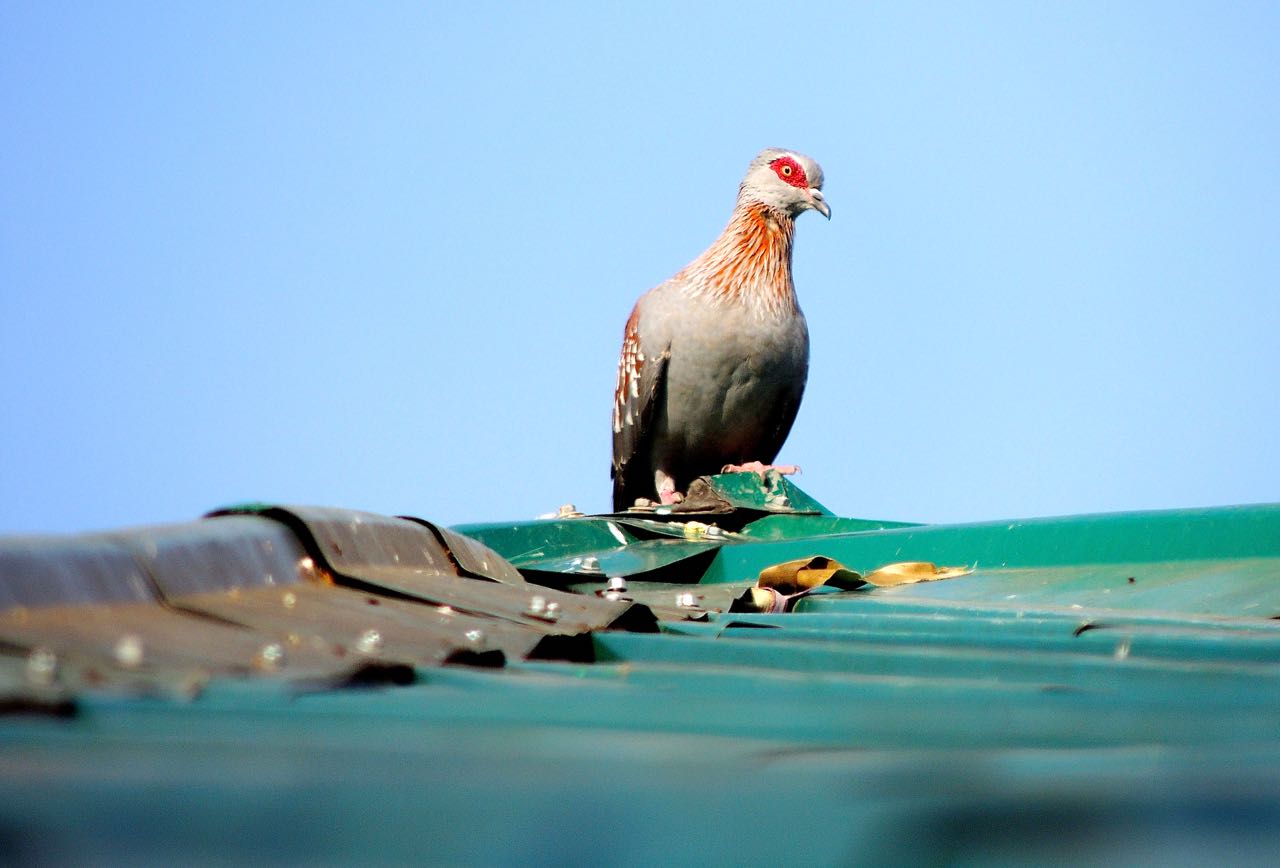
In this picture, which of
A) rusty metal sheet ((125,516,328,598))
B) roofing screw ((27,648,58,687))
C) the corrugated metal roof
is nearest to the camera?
the corrugated metal roof

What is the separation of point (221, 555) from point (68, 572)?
0.31 m

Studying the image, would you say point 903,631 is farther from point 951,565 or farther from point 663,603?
point 951,565

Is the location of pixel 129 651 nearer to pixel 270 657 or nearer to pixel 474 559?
pixel 270 657

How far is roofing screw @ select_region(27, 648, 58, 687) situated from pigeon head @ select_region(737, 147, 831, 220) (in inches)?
297

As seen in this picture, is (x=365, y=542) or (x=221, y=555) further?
(x=365, y=542)

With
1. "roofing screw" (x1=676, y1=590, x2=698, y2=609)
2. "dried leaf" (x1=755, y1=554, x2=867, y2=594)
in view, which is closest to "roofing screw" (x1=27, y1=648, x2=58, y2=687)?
"roofing screw" (x1=676, y1=590, x2=698, y2=609)

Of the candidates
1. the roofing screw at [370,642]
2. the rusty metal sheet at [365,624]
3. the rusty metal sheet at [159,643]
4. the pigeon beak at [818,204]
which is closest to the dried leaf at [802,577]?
the rusty metal sheet at [365,624]

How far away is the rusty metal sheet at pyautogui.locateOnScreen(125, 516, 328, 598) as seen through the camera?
1.73m

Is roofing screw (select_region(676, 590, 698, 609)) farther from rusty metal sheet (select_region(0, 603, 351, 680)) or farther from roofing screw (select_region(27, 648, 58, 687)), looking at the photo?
roofing screw (select_region(27, 648, 58, 687))

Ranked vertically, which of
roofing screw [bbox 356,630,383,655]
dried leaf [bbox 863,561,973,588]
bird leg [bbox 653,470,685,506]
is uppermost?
bird leg [bbox 653,470,685,506]

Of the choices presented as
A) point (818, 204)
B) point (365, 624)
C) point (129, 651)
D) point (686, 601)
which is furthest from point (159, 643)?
point (818, 204)

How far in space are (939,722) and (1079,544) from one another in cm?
283

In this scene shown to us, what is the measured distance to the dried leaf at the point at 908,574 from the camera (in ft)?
11.4

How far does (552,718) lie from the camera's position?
1.11 metres
